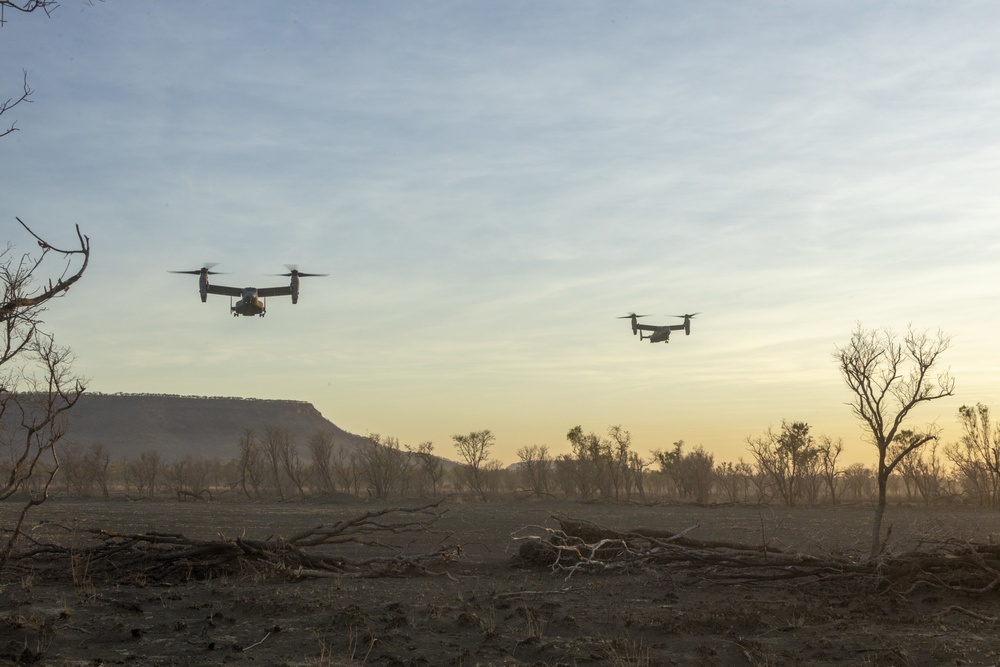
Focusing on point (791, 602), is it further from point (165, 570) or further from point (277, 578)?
point (165, 570)

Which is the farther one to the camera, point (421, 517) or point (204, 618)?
point (421, 517)

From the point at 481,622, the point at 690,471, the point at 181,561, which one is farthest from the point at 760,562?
the point at 690,471

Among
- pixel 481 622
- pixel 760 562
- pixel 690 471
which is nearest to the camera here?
pixel 481 622

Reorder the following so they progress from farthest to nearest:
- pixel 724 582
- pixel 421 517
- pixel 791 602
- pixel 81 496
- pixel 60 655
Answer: pixel 81 496, pixel 421 517, pixel 724 582, pixel 791 602, pixel 60 655

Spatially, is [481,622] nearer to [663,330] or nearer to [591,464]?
[663,330]

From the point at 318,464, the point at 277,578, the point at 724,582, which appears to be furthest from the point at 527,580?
the point at 318,464


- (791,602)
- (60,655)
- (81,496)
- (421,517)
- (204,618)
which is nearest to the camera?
(60,655)

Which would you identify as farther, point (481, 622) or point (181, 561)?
point (181, 561)
